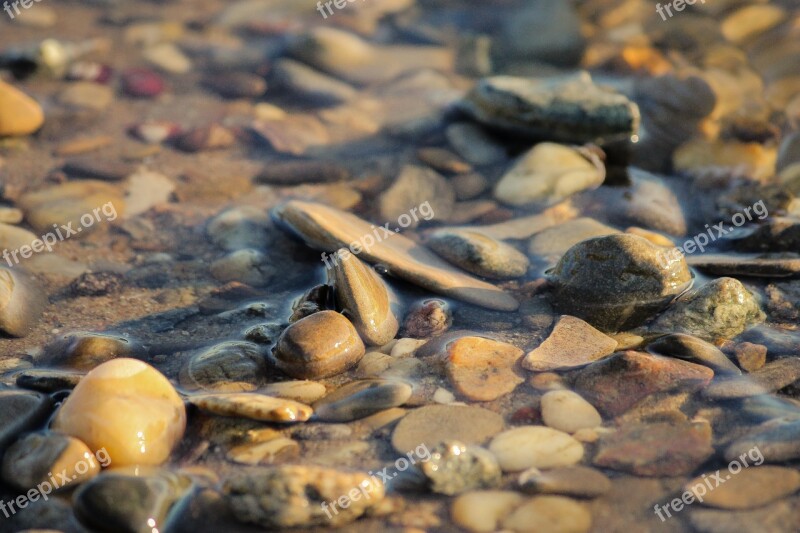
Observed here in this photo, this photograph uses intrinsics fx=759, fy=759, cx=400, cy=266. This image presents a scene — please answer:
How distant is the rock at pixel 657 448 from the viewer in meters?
2.18

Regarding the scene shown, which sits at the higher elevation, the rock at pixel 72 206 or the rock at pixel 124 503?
the rock at pixel 124 503

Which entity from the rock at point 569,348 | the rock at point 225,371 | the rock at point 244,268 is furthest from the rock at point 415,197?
the rock at point 225,371

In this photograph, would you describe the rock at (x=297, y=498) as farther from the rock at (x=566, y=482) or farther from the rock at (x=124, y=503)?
the rock at (x=566, y=482)

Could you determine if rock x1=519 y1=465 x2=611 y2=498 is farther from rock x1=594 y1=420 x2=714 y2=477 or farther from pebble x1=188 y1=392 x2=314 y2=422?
pebble x1=188 y1=392 x2=314 y2=422

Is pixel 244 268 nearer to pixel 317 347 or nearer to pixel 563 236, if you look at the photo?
pixel 317 347

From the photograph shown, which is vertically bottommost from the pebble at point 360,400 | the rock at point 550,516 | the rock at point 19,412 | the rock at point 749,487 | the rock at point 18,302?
the rock at point 18,302

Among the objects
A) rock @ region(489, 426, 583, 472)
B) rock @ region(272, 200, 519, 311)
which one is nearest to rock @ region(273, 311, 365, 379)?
rock @ region(272, 200, 519, 311)

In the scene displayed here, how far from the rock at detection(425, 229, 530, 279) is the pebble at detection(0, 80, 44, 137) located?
244 cm

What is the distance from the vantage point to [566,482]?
2111mm

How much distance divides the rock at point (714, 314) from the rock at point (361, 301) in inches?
38.8

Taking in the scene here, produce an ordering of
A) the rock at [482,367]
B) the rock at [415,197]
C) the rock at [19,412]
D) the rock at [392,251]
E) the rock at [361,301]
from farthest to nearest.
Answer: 1. the rock at [415,197]
2. the rock at [392,251]
3. the rock at [361,301]
4. the rock at [482,367]
5. the rock at [19,412]

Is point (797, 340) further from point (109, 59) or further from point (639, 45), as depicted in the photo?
point (109, 59)

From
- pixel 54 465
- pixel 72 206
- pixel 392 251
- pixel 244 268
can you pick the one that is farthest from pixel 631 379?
pixel 72 206

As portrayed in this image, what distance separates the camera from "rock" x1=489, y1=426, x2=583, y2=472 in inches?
86.3
